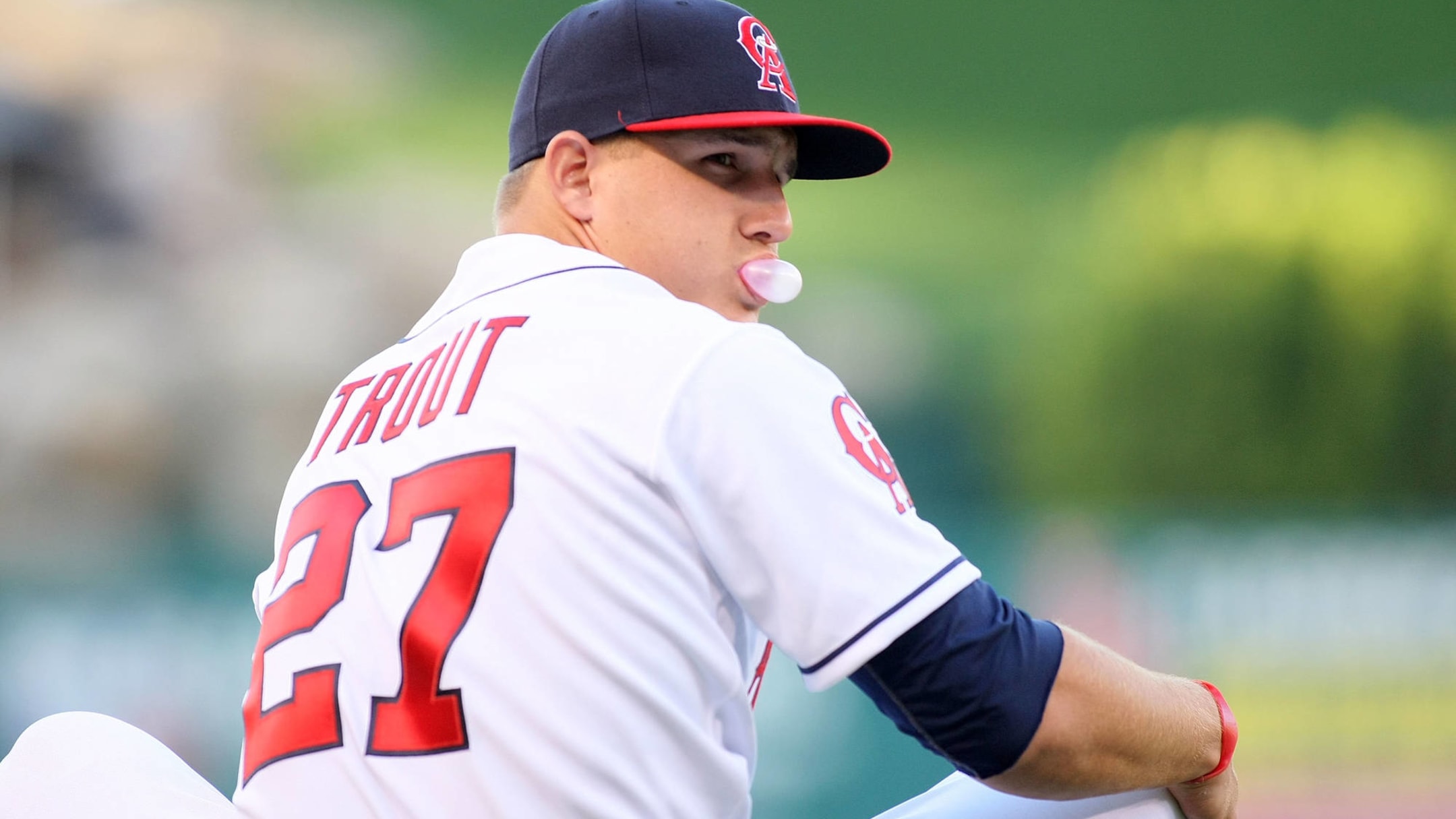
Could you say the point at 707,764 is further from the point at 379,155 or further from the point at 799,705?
the point at 379,155

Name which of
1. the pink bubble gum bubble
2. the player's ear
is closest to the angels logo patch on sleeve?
the pink bubble gum bubble

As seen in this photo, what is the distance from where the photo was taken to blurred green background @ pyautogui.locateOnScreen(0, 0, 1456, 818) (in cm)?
275

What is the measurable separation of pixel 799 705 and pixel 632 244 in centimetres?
190

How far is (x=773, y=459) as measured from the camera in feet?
2.65

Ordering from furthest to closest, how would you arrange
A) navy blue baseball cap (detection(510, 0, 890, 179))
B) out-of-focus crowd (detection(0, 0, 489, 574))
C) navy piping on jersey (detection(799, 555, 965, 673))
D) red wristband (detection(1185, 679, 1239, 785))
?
out-of-focus crowd (detection(0, 0, 489, 574)) → navy blue baseball cap (detection(510, 0, 890, 179)) → red wristband (detection(1185, 679, 1239, 785)) → navy piping on jersey (detection(799, 555, 965, 673))

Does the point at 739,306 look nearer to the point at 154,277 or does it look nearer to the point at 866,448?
the point at 866,448

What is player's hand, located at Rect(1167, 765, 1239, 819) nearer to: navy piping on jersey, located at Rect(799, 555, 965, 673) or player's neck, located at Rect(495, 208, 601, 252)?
navy piping on jersey, located at Rect(799, 555, 965, 673)

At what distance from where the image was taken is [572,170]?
1.16 meters

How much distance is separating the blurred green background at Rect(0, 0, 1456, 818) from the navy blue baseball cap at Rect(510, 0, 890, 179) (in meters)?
1.77

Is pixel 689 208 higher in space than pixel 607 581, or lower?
higher

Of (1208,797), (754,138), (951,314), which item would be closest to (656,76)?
(754,138)

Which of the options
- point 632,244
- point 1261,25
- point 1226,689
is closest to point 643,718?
point 632,244

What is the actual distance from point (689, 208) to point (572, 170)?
0.41 feet

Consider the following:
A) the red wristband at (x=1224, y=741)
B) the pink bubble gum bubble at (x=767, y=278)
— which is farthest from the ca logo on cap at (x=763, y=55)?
the red wristband at (x=1224, y=741)
